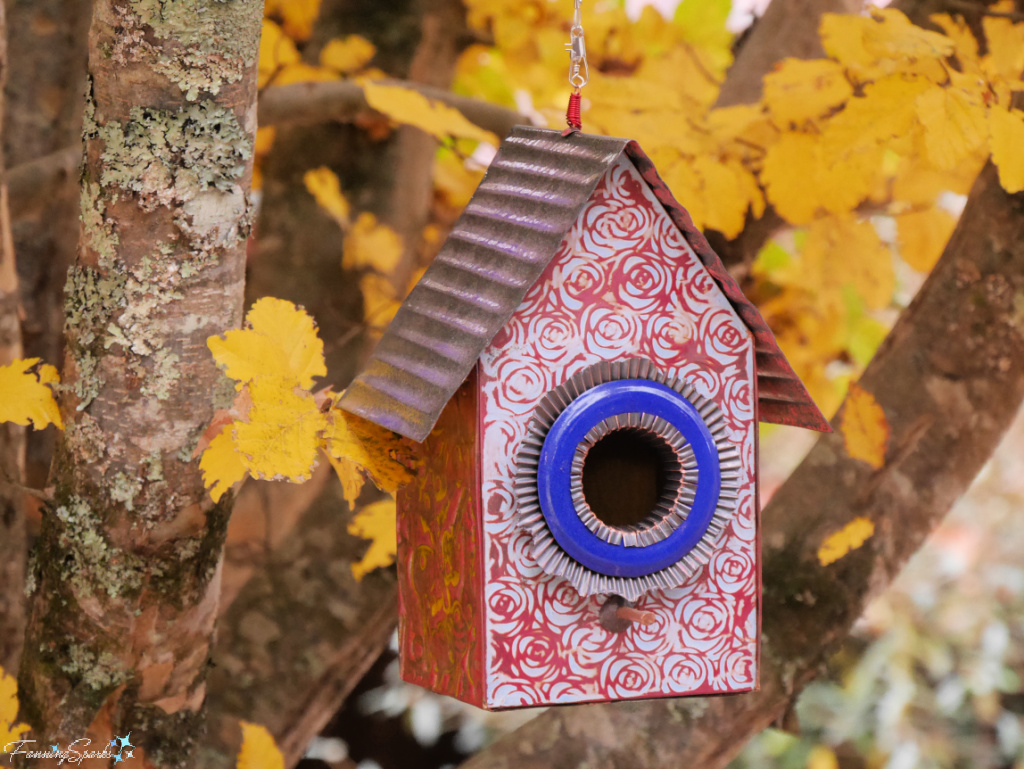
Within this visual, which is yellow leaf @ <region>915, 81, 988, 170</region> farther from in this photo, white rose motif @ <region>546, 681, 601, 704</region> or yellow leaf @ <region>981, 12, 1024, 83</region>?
white rose motif @ <region>546, 681, 601, 704</region>

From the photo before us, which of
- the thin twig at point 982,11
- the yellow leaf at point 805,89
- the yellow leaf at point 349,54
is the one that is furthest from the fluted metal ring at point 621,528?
the yellow leaf at point 349,54

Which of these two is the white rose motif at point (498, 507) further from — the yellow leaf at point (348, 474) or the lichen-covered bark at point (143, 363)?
the lichen-covered bark at point (143, 363)

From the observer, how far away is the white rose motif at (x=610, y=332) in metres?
1.25

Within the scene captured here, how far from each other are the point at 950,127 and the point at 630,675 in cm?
93

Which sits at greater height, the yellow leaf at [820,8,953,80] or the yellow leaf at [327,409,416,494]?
the yellow leaf at [820,8,953,80]

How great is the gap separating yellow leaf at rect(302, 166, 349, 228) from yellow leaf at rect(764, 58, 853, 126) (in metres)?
1.22

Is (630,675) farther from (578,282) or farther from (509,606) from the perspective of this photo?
(578,282)

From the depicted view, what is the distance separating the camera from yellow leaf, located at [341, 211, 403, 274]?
258 centimetres

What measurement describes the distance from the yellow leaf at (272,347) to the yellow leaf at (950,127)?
94 cm

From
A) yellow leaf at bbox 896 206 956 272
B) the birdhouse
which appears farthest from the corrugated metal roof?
yellow leaf at bbox 896 206 956 272

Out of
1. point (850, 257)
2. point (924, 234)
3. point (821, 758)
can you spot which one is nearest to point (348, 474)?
point (850, 257)

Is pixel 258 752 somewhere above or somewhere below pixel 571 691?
below

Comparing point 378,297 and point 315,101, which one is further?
point 378,297

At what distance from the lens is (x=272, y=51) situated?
242cm
